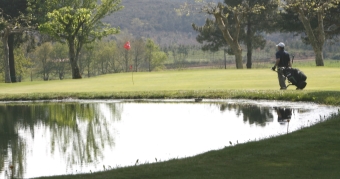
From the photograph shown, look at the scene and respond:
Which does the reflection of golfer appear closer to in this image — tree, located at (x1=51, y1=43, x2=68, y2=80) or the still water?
the still water

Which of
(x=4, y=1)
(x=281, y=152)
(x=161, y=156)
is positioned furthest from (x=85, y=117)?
(x=4, y=1)

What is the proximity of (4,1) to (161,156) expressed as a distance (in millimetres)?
60592

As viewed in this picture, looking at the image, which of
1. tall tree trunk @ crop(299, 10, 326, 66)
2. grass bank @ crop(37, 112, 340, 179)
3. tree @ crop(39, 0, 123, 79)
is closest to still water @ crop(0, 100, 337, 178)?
grass bank @ crop(37, 112, 340, 179)

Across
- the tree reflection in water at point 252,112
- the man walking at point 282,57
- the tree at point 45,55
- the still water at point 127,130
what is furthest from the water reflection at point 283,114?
the tree at point 45,55

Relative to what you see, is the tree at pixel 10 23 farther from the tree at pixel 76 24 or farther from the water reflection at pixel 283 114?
the water reflection at pixel 283 114

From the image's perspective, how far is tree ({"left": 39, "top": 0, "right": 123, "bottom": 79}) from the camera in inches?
2398

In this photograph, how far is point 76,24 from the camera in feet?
203

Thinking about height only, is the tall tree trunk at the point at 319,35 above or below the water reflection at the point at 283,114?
above

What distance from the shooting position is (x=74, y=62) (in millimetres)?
64062

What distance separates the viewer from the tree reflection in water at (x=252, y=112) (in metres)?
20.1

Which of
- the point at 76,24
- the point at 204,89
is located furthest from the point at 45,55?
the point at 204,89

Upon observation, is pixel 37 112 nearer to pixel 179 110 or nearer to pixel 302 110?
pixel 179 110

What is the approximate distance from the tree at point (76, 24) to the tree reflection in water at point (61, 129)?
31.1m

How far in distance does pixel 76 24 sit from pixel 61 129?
4327 centimetres
